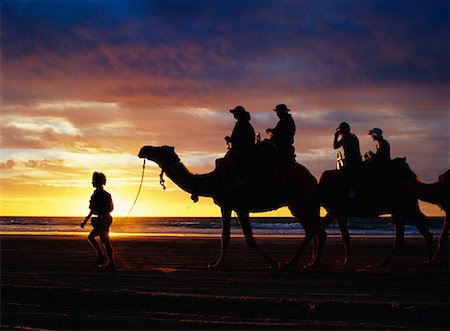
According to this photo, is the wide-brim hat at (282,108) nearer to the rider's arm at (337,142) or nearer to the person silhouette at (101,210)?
the rider's arm at (337,142)

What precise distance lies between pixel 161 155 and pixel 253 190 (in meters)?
2.13

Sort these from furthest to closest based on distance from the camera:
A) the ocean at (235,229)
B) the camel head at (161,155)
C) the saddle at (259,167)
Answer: the ocean at (235,229)
the camel head at (161,155)
the saddle at (259,167)

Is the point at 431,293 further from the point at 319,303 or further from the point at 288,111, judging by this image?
the point at 288,111

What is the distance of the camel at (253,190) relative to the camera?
1534 cm

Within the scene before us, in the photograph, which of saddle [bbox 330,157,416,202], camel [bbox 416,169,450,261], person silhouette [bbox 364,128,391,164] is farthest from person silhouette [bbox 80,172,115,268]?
camel [bbox 416,169,450,261]

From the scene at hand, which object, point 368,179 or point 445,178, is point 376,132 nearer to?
point 368,179

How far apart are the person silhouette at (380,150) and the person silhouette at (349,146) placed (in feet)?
1.39

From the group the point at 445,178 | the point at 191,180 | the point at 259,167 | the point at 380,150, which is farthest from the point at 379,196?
the point at 191,180

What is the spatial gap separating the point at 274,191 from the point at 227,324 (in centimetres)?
724

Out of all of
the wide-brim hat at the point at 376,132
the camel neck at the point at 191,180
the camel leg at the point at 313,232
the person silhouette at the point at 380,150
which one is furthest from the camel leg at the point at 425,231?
the camel neck at the point at 191,180

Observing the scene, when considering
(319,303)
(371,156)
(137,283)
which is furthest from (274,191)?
(319,303)

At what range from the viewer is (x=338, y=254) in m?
20.0

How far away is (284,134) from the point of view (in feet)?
51.9

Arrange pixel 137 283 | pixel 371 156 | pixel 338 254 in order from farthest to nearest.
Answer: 1. pixel 338 254
2. pixel 371 156
3. pixel 137 283
